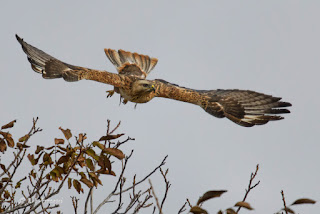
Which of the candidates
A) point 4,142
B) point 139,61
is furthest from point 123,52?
point 4,142

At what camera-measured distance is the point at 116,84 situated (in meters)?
10.5

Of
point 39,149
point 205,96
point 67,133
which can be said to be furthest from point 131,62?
point 67,133

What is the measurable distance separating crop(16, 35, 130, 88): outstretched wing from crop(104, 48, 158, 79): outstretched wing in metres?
2.27

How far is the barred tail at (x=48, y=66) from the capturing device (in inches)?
350

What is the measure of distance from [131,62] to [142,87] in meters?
2.92

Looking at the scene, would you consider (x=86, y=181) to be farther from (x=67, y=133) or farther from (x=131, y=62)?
(x=131, y=62)

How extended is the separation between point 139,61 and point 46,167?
26.3 feet

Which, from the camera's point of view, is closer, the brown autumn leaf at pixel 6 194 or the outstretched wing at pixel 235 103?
the brown autumn leaf at pixel 6 194

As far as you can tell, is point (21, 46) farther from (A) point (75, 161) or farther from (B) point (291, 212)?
(B) point (291, 212)

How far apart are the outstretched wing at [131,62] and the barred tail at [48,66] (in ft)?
10.2

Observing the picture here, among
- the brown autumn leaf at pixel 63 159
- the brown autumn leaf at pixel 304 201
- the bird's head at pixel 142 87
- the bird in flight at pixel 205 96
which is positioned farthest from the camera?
the bird's head at pixel 142 87

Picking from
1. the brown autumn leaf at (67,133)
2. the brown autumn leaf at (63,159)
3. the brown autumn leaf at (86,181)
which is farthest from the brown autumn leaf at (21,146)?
the brown autumn leaf at (86,181)

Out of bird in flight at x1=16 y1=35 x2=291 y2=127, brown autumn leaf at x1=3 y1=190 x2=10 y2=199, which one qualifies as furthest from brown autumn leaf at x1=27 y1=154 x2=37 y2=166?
bird in flight at x1=16 y1=35 x2=291 y2=127

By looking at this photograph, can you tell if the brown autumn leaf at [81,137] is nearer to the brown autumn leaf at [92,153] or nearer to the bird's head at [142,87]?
the brown autumn leaf at [92,153]
